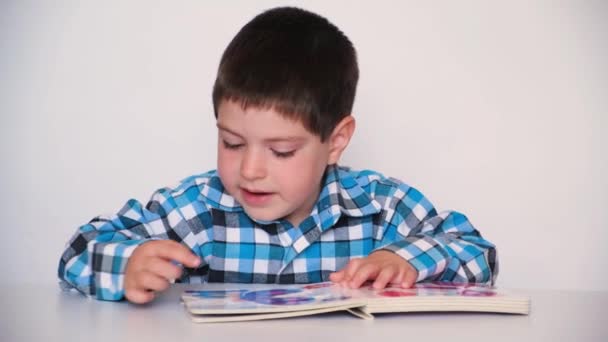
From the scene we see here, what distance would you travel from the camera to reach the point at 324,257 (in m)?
1.59

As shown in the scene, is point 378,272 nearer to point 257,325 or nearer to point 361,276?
point 361,276

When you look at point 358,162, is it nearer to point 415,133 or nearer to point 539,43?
point 415,133

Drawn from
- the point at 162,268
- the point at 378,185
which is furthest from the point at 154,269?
the point at 378,185

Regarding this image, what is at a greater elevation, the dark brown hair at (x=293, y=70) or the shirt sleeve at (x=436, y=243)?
the dark brown hair at (x=293, y=70)

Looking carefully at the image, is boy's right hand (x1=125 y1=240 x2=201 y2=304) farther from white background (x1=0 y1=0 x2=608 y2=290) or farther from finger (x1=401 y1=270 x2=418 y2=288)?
white background (x1=0 y1=0 x2=608 y2=290)

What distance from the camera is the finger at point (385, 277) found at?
3.83 ft

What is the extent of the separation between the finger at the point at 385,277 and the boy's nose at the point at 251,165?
29 centimetres

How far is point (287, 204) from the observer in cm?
147

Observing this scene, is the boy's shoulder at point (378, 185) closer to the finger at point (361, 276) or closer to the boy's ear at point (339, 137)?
the boy's ear at point (339, 137)

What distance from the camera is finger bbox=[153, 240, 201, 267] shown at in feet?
3.59

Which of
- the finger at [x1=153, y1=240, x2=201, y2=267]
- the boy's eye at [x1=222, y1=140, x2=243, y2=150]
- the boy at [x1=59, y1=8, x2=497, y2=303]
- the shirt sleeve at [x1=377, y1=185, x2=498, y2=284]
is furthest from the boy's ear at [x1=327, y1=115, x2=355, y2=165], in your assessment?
the finger at [x1=153, y1=240, x2=201, y2=267]

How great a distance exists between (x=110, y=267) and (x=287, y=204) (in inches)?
14.7

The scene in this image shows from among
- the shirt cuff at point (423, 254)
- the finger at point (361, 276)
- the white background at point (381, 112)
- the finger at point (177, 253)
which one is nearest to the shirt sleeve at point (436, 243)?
the shirt cuff at point (423, 254)

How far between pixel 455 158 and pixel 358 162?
0.27 m
